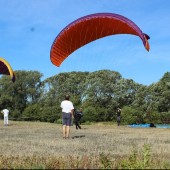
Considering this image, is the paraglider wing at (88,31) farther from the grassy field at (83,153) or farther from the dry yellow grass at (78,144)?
the grassy field at (83,153)

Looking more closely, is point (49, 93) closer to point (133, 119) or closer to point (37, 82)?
point (37, 82)

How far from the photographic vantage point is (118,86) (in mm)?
79188

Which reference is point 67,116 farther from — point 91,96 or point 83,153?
point 91,96

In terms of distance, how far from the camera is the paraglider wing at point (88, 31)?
1526 cm

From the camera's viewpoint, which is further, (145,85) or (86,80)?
(86,80)

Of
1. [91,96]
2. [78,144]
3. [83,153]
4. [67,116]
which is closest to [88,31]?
[67,116]

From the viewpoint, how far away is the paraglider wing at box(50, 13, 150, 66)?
15263 millimetres

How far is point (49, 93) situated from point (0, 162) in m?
80.9

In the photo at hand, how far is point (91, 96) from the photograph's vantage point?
78.6 meters

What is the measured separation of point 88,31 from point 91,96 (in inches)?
2407

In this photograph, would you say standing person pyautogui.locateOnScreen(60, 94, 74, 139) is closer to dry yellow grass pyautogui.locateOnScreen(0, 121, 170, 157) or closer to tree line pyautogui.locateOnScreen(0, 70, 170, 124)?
dry yellow grass pyautogui.locateOnScreen(0, 121, 170, 157)

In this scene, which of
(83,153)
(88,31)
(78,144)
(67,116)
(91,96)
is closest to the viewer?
(83,153)

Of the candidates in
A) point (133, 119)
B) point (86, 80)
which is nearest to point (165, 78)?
point (86, 80)

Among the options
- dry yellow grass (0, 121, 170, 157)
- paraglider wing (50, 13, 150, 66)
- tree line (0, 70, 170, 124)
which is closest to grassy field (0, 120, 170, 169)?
dry yellow grass (0, 121, 170, 157)
